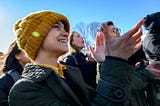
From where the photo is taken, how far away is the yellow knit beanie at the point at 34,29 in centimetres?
236

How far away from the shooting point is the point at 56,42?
2318mm

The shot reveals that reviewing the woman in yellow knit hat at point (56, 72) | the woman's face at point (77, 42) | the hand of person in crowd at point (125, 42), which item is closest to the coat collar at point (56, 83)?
the woman in yellow knit hat at point (56, 72)

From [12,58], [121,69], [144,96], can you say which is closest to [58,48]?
[121,69]

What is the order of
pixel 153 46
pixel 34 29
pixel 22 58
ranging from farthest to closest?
pixel 22 58
pixel 153 46
pixel 34 29

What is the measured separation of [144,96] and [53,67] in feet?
2.97

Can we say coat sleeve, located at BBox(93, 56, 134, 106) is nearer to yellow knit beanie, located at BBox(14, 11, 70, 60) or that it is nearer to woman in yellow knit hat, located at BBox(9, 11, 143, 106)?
woman in yellow knit hat, located at BBox(9, 11, 143, 106)

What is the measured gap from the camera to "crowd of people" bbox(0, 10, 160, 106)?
1664 mm

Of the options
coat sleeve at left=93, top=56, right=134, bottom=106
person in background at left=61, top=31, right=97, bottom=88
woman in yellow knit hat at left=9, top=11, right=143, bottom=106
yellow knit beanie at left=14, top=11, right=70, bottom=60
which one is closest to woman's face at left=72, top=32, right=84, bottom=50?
person in background at left=61, top=31, right=97, bottom=88

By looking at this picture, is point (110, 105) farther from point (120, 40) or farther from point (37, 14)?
point (37, 14)

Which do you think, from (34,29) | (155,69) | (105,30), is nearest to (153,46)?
(155,69)

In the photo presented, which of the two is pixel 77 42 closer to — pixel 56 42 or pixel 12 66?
pixel 12 66

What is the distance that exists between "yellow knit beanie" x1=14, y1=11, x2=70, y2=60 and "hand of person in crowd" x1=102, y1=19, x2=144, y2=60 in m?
0.80

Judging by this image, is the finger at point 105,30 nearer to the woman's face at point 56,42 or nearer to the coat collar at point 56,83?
the coat collar at point 56,83

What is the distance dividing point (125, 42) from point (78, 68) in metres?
0.96
